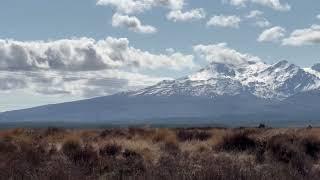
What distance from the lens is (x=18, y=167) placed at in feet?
45.3

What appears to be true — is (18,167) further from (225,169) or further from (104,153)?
(104,153)

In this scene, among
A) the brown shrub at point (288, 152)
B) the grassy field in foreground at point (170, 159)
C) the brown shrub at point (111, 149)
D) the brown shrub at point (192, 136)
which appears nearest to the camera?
the grassy field in foreground at point (170, 159)

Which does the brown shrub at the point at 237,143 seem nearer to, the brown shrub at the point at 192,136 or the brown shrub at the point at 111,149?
the brown shrub at the point at 111,149

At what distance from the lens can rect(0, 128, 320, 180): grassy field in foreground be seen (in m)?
12.7

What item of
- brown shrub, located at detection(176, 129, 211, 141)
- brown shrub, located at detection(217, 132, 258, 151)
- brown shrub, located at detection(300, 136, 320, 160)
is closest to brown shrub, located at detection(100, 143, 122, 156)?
brown shrub, located at detection(217, 132, 258, 151)

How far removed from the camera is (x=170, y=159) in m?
16.4

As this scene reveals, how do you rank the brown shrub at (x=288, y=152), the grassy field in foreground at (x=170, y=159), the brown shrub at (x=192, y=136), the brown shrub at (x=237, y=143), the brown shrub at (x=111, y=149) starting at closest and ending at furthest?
the grassy field in foreground at (x=170, y=159) → the brown shrub at (x=288, y=152) → the brown shrub at (x=111, y=149) → the brown shrub at (x=237, y=143) → the brown shrub at (x=192, y=136)

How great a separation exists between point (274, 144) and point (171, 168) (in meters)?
8.72

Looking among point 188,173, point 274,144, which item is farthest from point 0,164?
point 274,144

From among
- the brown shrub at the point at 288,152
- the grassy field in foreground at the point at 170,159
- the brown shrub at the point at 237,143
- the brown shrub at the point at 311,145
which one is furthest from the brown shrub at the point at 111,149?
the brown shrub at the point at 311,145

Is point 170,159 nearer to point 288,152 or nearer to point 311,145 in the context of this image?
point 288,152

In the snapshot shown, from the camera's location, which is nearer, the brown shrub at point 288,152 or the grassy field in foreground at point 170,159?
the grassy field in foreground at point 170,159

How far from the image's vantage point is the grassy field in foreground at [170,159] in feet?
41.7

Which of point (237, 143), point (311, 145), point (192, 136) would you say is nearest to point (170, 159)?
point (237, 143)
